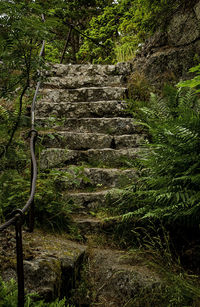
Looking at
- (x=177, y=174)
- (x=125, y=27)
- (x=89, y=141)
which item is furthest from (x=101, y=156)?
(x=125, y=27)

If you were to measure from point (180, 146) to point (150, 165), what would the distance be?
1.41 feet

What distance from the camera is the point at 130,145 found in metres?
3.95

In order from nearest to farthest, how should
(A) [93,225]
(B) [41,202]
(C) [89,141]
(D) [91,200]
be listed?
1. (B) [41,202]
2. (A) [93,225]
3. (D) [91,200]
4. (C) [89,141]

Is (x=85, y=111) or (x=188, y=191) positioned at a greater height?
(x=85, y=111)

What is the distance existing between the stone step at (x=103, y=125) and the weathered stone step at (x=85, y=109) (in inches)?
11.6

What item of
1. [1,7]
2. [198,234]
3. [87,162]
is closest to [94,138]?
[87,162]

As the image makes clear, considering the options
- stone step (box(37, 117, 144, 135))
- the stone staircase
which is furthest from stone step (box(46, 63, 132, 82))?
stone step (box(37, 117, 144, 135))

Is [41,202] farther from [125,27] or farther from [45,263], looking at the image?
[125,27]

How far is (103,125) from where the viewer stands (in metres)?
4.28

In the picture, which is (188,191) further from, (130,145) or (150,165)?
(130,145)

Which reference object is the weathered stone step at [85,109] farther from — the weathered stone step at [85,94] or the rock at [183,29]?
the rock at [183,29]

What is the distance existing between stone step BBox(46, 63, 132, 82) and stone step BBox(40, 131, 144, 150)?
2.26 m

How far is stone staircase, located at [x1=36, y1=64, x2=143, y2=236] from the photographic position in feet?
9.53

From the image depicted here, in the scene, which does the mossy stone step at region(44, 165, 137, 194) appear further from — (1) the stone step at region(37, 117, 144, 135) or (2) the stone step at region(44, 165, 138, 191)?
(1) the stone step at region(37, 117, 144, 135)
